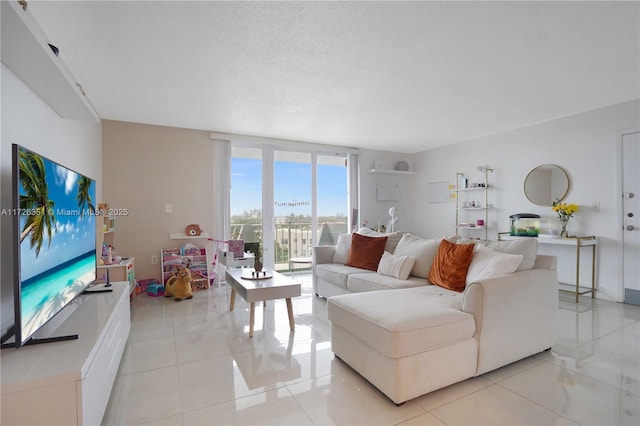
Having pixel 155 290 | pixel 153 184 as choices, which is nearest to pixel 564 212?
pixel 155 290

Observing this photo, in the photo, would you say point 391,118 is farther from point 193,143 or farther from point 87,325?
point 87,325

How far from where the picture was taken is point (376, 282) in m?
3.03

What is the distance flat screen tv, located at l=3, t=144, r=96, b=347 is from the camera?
1.29 metres

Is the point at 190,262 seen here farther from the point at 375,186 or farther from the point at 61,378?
the point at 375,186

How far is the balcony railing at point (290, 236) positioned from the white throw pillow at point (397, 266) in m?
2.53

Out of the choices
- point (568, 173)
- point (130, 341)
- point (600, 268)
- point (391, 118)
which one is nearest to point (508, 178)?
point (568, 173)

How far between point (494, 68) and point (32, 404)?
11.9ft

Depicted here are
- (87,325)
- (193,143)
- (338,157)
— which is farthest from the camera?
(338,157)

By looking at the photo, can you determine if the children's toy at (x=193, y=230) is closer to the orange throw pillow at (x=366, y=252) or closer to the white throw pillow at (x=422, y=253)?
the orange throw pillow at (x=366, y=252)

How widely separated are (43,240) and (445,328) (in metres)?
2.14

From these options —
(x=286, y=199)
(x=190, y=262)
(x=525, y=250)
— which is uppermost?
(x=286, y=199)

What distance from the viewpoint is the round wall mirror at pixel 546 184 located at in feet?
14.1

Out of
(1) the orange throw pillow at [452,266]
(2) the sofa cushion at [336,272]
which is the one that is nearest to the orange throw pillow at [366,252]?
(2) the sofa cushion at [336,272]

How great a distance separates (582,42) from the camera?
2.37 m
